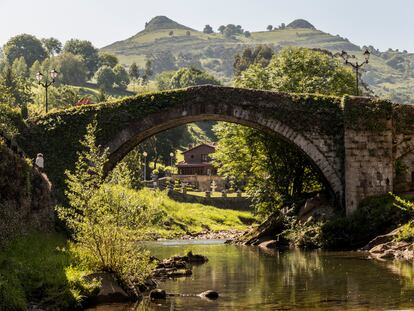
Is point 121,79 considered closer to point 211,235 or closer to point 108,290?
point 211,235

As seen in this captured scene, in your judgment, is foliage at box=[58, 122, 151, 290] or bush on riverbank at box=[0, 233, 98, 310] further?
foliage at box=[58, 122, 151, 290]

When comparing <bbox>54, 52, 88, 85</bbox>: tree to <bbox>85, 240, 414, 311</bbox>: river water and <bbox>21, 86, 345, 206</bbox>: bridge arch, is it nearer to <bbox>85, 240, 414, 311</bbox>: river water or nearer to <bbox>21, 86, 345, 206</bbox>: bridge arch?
<bbox>21, 86, 345, 206</bbox>: bridge arch

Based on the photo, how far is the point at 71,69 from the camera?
187 meters

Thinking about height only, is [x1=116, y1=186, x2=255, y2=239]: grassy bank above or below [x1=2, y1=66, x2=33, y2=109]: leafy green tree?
below

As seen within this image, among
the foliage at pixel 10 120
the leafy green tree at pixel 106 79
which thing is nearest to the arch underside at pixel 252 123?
the foliage at pixel 10 120

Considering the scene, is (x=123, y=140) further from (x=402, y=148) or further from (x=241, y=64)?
(x=241, y=64)

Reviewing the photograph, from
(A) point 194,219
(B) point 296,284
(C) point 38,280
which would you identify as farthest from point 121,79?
(C) point 38,280

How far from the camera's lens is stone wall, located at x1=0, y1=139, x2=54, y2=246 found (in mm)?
20734

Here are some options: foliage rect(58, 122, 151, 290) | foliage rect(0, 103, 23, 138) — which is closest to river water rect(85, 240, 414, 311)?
foliage rect(58, 122, 151, 290)

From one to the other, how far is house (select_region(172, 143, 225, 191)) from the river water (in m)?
71.9

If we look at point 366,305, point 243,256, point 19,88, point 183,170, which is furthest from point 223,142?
point 19,88

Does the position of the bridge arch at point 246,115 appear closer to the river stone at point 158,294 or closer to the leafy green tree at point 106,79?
the river stone at point 158,294

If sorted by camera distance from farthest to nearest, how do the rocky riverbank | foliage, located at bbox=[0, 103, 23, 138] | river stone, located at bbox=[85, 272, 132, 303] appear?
the rocky riverbank < foliage, located at bbox=[0, 103, 23, 138] < river stone, located at bbox=[85, 272, 132, 303]

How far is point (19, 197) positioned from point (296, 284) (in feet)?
27.1
